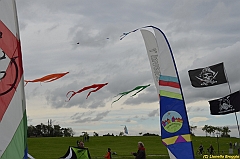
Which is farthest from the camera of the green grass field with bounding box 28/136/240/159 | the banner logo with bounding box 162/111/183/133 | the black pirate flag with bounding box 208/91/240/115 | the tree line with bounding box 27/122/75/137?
the tree line with bounding box 27/122/75/137

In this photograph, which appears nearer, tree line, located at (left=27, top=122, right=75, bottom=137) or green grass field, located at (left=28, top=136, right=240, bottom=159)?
green grass field, located at (left=28, top=136, right=240, bottom=159)

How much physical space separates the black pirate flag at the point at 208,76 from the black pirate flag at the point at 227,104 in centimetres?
95

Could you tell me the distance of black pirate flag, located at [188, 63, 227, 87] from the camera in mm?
16094

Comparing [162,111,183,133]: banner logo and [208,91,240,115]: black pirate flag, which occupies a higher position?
[208,91,240,115]: black pirate flag

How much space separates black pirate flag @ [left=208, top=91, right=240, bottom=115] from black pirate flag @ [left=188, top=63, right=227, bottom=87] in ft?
3.11

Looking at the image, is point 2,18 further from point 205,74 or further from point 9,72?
point 205,74

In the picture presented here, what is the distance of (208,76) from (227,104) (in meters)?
1.46

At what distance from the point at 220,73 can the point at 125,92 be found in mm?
3919

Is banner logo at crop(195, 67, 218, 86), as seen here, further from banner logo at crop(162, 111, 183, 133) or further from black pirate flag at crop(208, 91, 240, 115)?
banner logo at crop(162, 111, 183, 133)

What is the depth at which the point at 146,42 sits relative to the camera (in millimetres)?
16859

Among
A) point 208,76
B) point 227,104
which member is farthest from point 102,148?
point 227,104

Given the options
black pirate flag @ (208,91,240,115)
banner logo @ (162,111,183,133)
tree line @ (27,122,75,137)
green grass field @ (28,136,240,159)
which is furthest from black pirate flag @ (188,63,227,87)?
tree line @ (27,122,75,137)

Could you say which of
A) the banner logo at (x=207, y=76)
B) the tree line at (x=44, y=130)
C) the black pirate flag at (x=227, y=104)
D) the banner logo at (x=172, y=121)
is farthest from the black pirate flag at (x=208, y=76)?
the tree line at (x=44, y=130)

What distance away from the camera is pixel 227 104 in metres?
15.5
